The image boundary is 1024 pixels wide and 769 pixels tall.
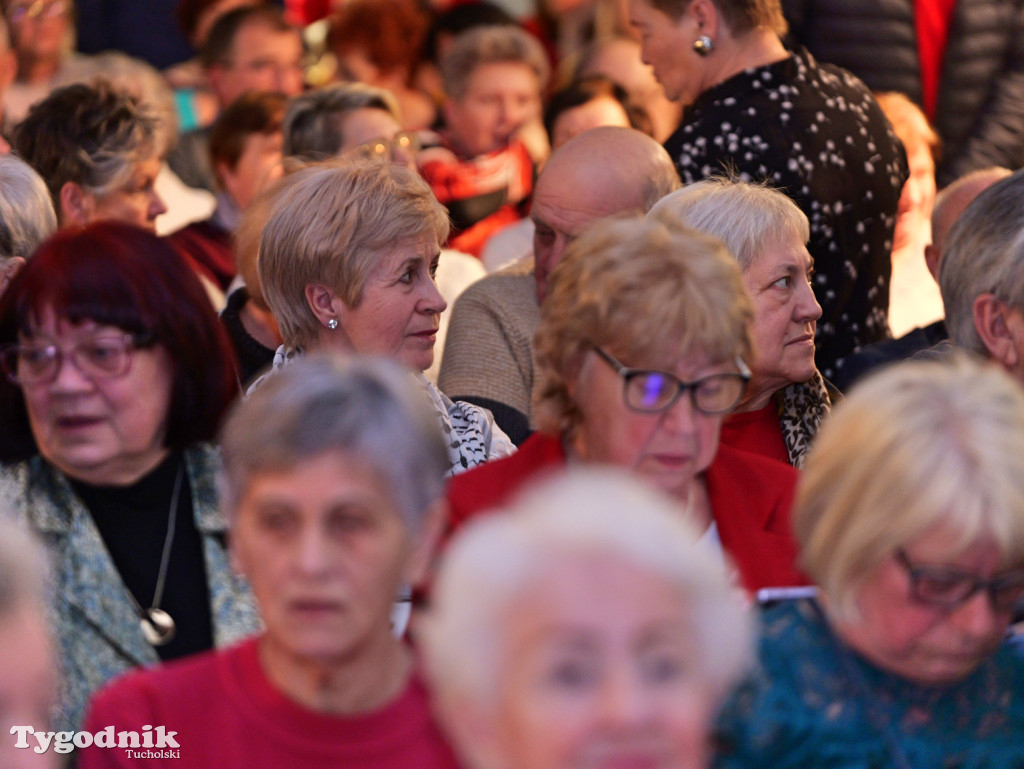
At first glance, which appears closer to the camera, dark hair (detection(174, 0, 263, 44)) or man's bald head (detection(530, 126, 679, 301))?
man's bald head (detection(530, 126, 679, 301))

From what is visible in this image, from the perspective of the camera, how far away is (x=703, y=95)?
12.7ft

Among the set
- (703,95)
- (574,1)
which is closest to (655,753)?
(703,95)

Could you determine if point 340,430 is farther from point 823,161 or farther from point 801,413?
point 823,161

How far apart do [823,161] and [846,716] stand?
2.02 metres

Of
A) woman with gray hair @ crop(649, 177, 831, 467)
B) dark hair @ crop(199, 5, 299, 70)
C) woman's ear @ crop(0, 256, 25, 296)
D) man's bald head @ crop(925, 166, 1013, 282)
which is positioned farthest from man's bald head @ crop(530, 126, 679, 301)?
dark hair @ crop(199, 5, 299, 70)

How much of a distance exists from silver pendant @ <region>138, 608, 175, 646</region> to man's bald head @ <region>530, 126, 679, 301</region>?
1.71 m

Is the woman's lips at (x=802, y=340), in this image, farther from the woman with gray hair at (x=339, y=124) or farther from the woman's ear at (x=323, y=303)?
the woman with gray hair at (x=339, y=124)

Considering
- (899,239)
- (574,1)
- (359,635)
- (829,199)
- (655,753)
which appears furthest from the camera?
(574,1)

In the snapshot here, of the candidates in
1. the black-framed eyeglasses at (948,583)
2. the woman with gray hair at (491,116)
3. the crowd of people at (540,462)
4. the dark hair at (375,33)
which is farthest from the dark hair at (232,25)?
the black-framed eyeglasses at (948,583)

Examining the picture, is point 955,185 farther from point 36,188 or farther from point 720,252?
point 36,188

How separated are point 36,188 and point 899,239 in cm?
267

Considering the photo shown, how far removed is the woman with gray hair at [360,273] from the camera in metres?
3.06

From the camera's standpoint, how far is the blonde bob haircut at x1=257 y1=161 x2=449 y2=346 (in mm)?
3064

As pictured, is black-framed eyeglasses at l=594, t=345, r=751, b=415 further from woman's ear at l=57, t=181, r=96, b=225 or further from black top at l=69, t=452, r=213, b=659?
woman's ear at l=57, t=181, r=96, b=225
